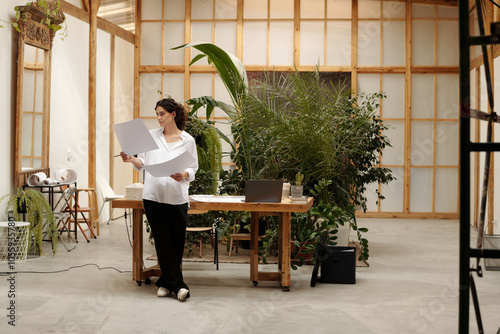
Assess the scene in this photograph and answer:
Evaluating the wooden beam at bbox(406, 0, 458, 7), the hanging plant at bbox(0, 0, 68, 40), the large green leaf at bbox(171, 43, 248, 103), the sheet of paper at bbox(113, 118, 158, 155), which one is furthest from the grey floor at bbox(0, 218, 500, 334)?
the wooden beam at bbox(406, 0, 458, 7)

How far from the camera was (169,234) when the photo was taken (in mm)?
4973

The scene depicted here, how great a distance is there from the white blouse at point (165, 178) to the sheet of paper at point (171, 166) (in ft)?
0.68

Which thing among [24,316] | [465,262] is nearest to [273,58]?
[24,316]

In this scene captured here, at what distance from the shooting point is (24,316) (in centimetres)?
439

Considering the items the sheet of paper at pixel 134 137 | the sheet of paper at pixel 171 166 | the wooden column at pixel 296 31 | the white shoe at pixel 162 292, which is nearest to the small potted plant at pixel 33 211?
the white shoe at pixel 162 292

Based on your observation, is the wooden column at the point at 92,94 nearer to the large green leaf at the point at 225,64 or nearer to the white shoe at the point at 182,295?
the large green leaf at the point at 225,64

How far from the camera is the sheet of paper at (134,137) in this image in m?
4.56

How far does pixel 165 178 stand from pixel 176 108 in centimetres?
58

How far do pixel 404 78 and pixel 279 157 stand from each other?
505cm

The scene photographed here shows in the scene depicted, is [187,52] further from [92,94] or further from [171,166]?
[171,166]

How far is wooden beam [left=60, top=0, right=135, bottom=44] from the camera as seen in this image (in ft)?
28.2

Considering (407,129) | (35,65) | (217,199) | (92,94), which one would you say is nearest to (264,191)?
(217,199)

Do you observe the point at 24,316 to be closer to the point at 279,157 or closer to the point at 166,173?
the point at 166,173

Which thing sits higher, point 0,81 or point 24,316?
point 0,81
